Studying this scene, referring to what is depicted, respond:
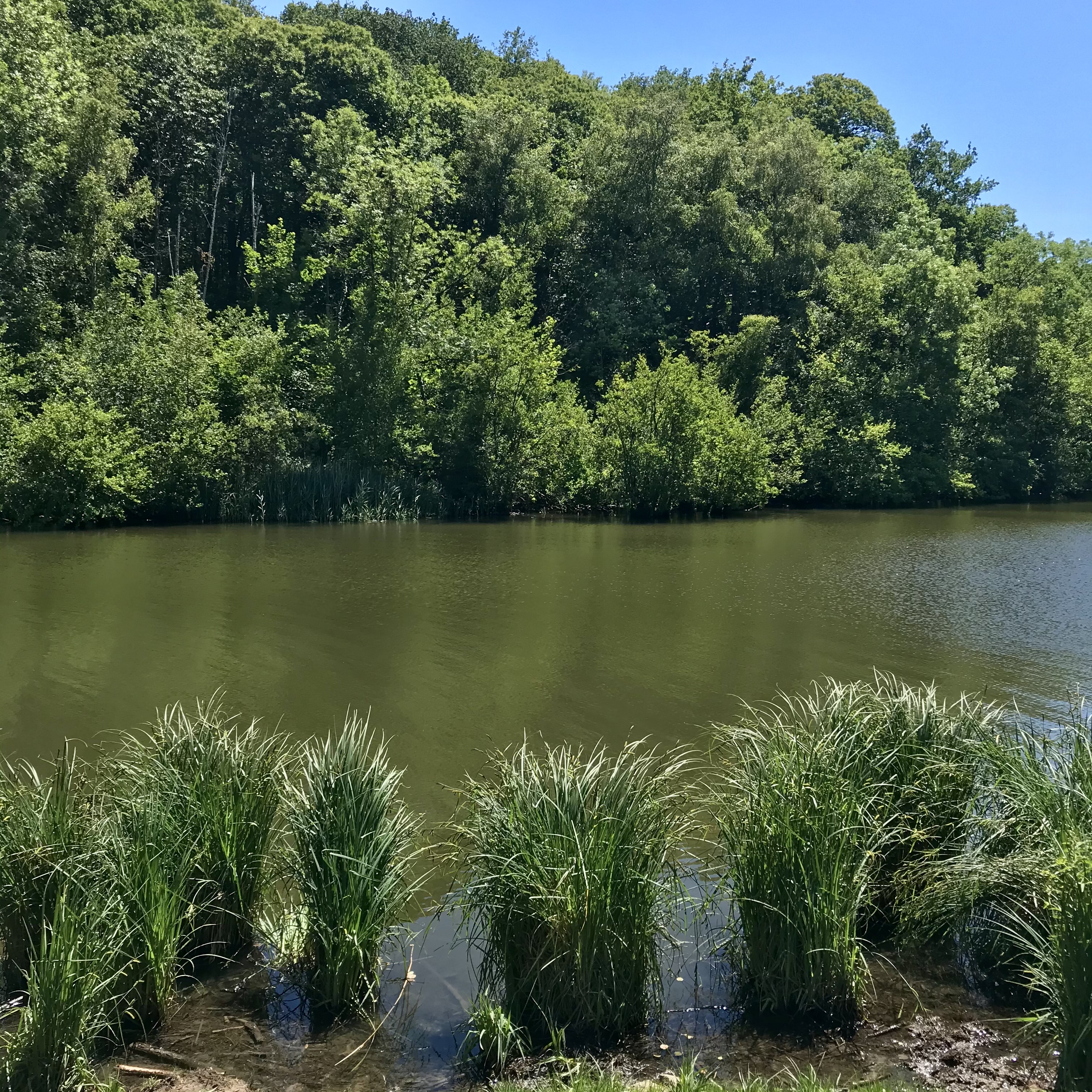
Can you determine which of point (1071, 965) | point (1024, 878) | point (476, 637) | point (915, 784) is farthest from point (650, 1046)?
point (476, 637)

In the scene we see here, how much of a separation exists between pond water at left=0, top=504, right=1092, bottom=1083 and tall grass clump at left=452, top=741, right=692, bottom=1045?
0.41 m

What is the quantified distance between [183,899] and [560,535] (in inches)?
915

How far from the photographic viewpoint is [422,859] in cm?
654

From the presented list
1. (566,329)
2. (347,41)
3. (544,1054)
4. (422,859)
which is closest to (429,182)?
(566,329)

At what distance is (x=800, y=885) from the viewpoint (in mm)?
4477

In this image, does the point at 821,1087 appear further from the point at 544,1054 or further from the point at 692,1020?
the point at 544,1054

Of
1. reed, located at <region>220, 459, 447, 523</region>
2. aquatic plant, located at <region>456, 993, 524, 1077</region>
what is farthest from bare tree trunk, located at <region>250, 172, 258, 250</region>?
aquatic plant, located at <region>456, 993, 524, 1077</region>

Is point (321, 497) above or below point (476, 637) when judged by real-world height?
above

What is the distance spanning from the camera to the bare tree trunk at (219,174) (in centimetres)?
4425

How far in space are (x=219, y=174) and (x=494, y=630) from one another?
126 feet

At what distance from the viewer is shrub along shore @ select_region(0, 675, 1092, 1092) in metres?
4.16

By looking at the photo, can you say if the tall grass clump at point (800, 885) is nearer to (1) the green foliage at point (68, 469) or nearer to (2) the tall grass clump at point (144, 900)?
(2) the tall grass clump at point (144, 900)

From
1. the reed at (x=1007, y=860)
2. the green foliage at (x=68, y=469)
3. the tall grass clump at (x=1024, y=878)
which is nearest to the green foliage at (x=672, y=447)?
the green foliage at (x=68, y=469)

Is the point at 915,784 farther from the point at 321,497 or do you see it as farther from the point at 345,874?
the point at 321,497
